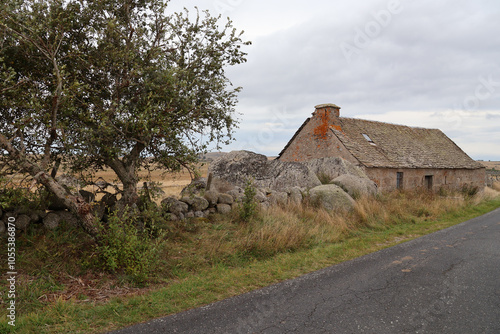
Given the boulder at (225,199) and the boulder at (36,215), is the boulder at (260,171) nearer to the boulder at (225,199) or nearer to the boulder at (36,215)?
the boulder at (225,199)

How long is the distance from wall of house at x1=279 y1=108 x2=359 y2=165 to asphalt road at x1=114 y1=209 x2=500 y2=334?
39.9ft

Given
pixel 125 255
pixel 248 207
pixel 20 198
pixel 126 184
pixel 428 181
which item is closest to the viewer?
pixel 125 255

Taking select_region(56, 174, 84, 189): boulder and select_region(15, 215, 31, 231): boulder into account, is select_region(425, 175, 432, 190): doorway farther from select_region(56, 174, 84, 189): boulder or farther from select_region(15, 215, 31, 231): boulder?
select_region(15, 215, 31, 231): boulder

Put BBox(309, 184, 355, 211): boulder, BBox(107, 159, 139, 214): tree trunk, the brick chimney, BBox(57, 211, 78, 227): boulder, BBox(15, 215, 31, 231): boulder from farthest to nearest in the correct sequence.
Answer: the brick chimney, BBox(309, 184, 355, 211): boulder, BBox(107, 159, 139, 214): tree trunk, BBox(57, 211, 78, 227): boulder, BBox(15, 215, 31, 231): boulder

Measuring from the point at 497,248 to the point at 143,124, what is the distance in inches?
348

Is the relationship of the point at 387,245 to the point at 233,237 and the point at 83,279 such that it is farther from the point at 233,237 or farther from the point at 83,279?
the point at 83,279

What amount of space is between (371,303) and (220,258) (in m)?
3.16

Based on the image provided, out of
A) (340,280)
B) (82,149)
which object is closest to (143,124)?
(82,149)

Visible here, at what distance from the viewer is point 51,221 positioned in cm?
639

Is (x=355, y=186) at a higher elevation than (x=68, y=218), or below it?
higher

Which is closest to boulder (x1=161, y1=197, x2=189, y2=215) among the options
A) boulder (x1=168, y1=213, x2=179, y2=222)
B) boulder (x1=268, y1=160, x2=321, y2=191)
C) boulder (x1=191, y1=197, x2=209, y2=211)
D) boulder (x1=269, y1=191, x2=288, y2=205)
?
boulder (x1=168, y1=213, x2=179, y2=222)

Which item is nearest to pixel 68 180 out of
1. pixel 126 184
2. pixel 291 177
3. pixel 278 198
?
pixel 126 184

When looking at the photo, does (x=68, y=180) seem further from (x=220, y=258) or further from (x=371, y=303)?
(x=371, y=303)

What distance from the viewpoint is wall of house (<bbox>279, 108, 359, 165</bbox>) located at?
18.6 m
